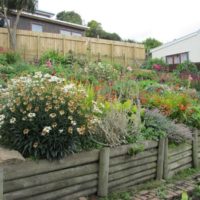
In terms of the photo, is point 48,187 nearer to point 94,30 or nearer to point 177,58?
point 177,58

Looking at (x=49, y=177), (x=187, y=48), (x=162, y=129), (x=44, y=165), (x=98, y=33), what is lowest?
(x=49, y=177)

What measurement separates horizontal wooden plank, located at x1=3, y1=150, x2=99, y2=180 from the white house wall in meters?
21.2

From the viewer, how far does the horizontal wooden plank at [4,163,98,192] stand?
3584mm

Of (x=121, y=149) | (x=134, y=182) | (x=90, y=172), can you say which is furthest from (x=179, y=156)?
(x=90, y=172)

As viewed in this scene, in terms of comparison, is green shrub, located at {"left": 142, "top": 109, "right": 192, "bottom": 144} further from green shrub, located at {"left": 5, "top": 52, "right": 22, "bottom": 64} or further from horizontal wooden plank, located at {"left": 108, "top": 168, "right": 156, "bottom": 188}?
green shrub, located at {"left": 5, "top": 52, "right": 22, "bottom": 64}

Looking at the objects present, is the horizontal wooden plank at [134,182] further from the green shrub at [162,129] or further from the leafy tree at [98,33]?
the leafy tree at [98,33]

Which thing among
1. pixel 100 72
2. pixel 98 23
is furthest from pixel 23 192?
pixel 98 23

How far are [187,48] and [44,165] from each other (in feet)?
74.8

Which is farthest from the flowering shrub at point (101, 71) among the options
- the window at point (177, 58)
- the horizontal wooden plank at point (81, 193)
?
the window at point (177, 58)

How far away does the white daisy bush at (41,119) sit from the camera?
12.6 feet

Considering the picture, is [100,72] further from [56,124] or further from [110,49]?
[110,49]

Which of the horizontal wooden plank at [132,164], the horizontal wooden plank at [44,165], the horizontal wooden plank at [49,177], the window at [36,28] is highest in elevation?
the window at [36,28]

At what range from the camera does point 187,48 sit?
2505cm

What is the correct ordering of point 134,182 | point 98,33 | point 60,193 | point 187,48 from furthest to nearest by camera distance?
point 98,33 → point 187,48 → point 134,182 → point 60,193
